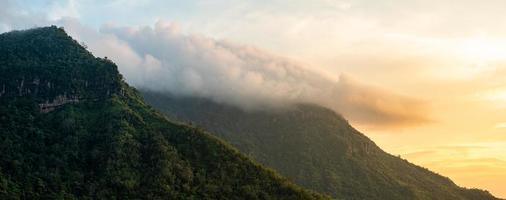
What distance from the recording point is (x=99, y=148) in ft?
467

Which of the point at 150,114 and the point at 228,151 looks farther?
the point at 150,114

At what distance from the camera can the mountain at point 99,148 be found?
131125mm

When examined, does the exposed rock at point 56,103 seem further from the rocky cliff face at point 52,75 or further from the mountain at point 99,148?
the mountain at point 99,148

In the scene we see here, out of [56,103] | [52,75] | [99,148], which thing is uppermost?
[52,75]

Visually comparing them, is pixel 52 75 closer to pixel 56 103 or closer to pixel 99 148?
pixel 56 103

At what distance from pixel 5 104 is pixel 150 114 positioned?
1264 inches

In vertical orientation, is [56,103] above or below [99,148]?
above

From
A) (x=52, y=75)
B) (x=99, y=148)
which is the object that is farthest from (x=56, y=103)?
(x=99, y=148)

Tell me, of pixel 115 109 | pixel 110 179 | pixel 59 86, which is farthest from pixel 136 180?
pixel 59 86

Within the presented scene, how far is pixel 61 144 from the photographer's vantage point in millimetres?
143875

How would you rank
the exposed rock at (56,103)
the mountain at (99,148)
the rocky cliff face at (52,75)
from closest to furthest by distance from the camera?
the mountain at (99,148) < the exposed rock at (56,103) < the rocky cliff face at (52,75)

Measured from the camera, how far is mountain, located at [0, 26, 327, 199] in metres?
131

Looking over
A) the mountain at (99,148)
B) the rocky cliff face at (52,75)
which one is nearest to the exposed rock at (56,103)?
the rocky cliff face at (52,75)

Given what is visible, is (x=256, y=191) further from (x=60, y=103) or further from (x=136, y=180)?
(x=60, y=103)
